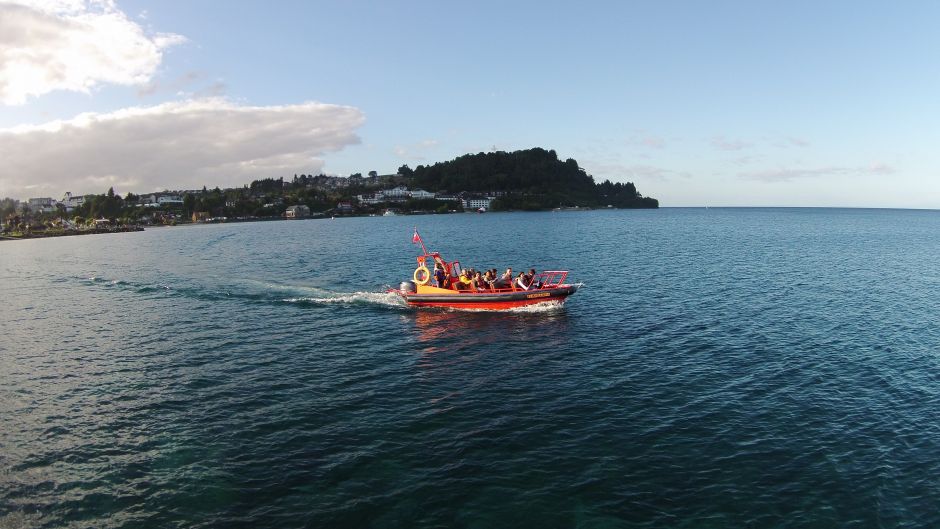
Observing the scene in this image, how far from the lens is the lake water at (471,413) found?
16.0 meters

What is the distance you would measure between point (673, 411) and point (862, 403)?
832cm

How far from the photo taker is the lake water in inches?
631

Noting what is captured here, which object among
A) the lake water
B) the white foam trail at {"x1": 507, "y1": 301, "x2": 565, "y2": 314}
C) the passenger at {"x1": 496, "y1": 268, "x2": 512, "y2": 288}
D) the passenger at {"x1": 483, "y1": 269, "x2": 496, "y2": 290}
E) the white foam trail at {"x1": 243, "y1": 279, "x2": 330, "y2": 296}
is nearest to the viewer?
the lake water

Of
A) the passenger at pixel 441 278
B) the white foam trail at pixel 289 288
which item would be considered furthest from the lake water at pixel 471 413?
the passenger at pixel 441 278

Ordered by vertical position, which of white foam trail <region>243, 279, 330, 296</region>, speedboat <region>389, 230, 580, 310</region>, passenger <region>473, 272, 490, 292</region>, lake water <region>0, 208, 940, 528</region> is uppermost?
passenger <region>473, 272, 490, 292</region>

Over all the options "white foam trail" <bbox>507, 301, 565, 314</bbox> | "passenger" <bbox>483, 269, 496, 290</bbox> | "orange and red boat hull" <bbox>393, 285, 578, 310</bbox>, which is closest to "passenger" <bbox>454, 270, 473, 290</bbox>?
"orange and red boat hull" <bbox>393, 285, 578, 310</bbox>

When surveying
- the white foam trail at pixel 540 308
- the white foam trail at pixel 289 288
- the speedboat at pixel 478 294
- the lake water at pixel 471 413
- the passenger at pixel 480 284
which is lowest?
the lake water at pixel 471 413

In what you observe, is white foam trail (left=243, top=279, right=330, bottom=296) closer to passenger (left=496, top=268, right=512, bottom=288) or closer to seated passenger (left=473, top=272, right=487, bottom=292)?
seated passenger (left=473, top=272, right=487, bottom=292)

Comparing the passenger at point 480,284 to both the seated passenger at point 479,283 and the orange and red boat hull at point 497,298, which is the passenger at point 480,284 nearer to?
the seated passenger at point 479,283

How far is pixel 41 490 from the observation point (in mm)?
16938

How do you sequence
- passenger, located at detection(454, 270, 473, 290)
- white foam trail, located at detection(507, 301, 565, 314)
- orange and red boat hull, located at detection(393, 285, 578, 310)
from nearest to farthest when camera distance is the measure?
orange and red boat hull, located at detection(393, 285, 578, 310)
white foam trail, located at detection(507, 301, 565, 314)
passenger, located at detection(454, 270, 473, 290)

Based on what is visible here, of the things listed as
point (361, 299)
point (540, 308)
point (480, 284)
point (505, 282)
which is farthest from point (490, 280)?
point (361, 299)

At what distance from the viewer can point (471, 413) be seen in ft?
73.0

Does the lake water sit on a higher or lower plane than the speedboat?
lower
